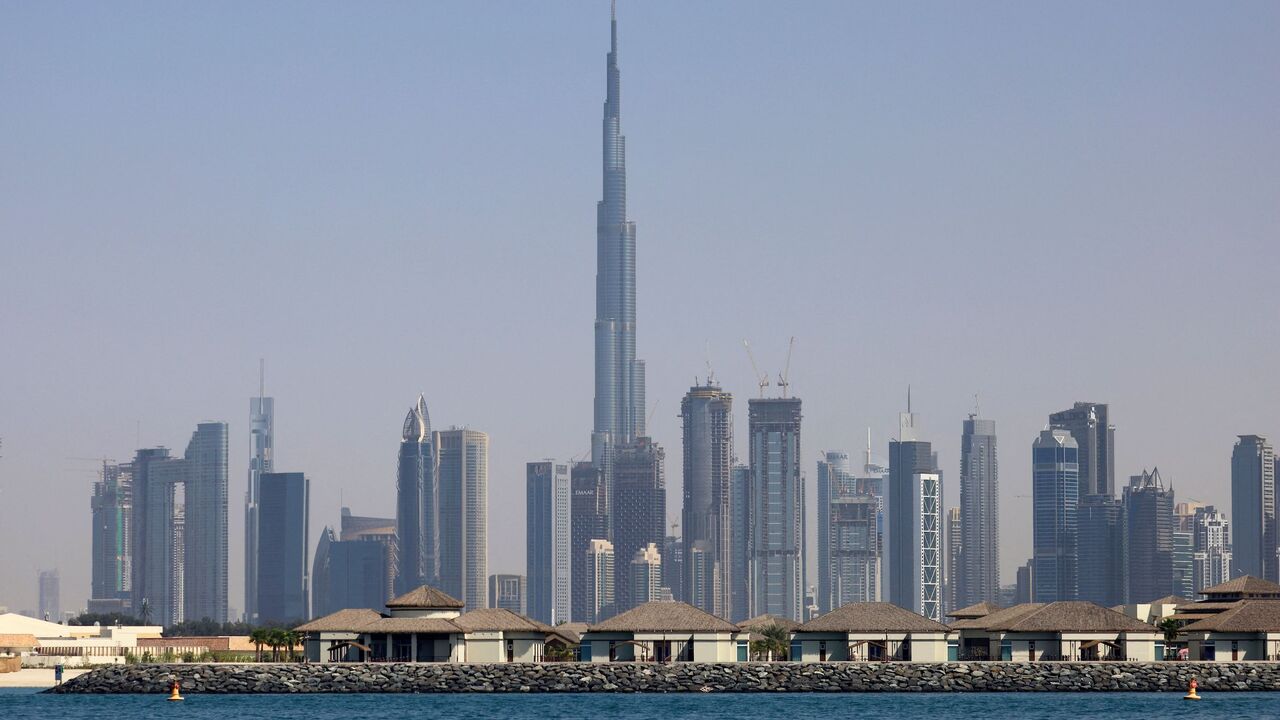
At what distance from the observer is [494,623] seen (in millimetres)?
114062

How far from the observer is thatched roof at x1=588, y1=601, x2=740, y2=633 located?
368ft

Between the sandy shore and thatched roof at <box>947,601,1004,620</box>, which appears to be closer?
the sandy shore

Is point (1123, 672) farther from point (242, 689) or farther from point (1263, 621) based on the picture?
point (242, 689)

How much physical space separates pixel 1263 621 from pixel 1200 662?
651cm

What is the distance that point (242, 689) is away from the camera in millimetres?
110188

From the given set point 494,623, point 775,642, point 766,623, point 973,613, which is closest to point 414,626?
point 494,623

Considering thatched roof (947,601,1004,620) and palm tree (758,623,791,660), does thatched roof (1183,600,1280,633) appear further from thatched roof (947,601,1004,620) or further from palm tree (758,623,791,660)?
palm tree (758,623,791,660)

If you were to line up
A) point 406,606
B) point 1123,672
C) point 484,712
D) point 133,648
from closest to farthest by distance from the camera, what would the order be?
point 484,712, point 1123,672, point 406,606, point 133,648

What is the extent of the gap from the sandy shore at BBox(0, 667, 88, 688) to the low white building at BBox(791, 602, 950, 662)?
45676 millimetres

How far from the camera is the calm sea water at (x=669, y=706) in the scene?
90500 millimetres

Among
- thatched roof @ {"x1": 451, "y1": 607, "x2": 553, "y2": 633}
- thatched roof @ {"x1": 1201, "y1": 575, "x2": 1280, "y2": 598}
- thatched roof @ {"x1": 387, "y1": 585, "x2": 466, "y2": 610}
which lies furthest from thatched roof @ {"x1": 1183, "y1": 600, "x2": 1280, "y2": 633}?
thatched roof @ {"x1": 387, "y1": 585, "x2": 466, "y2": 610}

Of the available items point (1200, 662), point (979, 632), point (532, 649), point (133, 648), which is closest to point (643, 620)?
point (532, 649)

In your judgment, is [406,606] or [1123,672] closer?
[1123,672]

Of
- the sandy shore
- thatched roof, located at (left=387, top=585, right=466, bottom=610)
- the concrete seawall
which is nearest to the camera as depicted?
the concrete seawall
